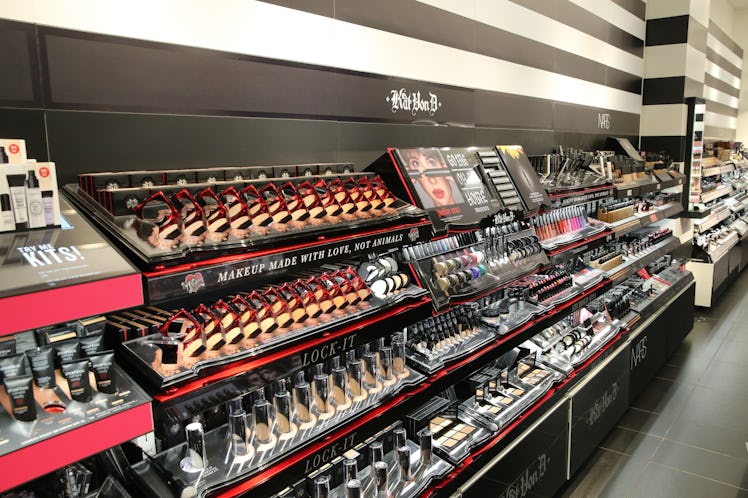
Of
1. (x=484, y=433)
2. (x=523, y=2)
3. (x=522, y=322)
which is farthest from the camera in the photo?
(x=523, y=2)

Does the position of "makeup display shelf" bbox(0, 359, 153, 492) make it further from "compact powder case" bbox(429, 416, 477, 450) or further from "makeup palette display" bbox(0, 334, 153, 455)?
"compact powder case" bbox(429, 416, 477, 450)

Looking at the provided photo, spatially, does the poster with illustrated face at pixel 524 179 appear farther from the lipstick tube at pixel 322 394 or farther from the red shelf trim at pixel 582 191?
the lipstick tube at pixel 322 394

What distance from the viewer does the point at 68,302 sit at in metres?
1.01

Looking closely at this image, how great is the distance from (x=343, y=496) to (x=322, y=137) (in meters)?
1.45

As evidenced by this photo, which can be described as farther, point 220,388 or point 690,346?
point 690,346

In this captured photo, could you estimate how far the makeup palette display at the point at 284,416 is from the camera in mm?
1559

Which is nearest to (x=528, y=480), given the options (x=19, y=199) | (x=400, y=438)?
(x=400, y=438)

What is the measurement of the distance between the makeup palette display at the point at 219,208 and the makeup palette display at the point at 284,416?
54 cm

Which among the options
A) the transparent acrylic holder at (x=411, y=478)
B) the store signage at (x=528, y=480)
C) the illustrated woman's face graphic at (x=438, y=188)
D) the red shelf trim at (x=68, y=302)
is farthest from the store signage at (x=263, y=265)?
the store signage at (x=528, y=480)

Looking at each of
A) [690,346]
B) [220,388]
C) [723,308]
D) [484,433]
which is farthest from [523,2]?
[723,308]

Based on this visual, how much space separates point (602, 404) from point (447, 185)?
2.13 meters

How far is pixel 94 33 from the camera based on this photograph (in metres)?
1.60

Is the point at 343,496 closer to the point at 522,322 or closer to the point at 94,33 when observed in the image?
the point at 522,322

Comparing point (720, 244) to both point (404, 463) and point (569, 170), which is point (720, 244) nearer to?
point (569, 170)
